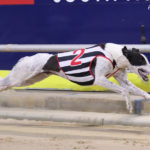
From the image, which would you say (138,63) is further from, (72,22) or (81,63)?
(72,22)

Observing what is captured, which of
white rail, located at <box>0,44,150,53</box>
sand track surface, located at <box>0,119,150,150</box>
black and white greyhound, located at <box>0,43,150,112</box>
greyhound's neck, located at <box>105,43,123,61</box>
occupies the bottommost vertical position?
sand track surface, located at <box>0,119,150,150</box>

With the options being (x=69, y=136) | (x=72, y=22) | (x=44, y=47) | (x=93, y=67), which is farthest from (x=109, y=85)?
(x=72, y=22)

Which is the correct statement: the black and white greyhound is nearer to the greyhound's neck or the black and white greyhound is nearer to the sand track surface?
the greyhound's neck

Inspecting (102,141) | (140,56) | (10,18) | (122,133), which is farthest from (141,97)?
(10,18)

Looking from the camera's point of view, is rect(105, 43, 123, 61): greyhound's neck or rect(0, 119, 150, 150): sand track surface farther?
rect(105, 43, 123, 61): greyhound's neck

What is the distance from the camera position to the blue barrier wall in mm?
9008

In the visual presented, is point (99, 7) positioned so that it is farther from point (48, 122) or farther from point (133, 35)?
point (48, 122)

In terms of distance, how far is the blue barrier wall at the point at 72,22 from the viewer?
9.01 meters

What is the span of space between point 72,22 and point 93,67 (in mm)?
2471

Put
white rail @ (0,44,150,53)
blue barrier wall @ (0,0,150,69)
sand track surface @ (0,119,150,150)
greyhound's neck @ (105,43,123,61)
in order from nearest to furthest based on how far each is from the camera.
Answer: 1. sand track surface @ (0,119,150,150)
2. greyhound's neck @ (105,43,123,61)
3. white rail @ (0,44,150,53)
4. blue barrier wall @ (0,0,150,69)

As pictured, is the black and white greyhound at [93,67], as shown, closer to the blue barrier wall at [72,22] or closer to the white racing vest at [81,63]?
the white racing vest at [81,63]

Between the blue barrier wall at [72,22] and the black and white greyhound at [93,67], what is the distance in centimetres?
178

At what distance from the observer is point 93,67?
7184mm

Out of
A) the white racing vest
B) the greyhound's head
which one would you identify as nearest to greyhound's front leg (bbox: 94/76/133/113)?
the white racing vest
